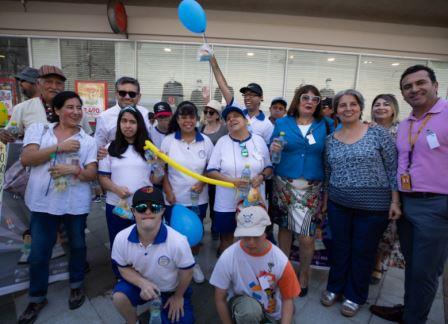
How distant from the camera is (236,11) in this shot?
7.36 m

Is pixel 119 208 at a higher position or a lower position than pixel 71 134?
lower

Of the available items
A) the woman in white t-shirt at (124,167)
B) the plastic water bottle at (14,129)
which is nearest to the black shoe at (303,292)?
the woman in white t-shirt at (124,167)

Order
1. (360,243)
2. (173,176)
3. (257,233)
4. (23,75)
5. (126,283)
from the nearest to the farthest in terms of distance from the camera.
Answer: (257,233), (126,283), (360,243), (173,176), (23,75)

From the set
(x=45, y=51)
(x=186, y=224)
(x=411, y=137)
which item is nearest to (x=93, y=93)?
(x=45, y=51)

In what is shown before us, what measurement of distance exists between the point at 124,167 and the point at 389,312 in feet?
10.0

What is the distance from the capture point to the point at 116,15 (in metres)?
6.70

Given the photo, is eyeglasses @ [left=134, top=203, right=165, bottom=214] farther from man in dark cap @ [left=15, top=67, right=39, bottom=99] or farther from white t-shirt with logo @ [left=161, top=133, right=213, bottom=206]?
man in dark cap @ [left=15, top=67, right=39, bottom=99]

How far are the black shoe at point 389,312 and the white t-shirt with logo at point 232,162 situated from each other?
177 centimetres

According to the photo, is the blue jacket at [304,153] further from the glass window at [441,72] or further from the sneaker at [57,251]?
the glass window at [441,72]

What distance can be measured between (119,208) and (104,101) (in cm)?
615

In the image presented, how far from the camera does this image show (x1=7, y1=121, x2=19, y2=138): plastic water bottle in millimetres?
2883

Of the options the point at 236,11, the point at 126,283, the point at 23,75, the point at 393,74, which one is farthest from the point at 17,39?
the point at 393,74

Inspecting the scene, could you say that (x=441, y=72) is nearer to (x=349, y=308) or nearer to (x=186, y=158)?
(x=349, y=308)

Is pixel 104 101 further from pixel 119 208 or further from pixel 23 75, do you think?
pixel 119 208
